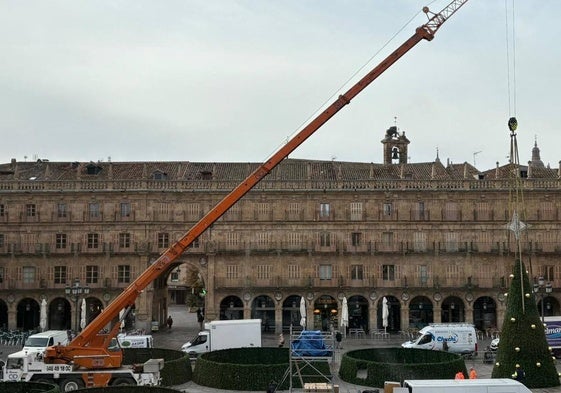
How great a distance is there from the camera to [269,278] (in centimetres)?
5872

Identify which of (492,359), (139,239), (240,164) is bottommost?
(492,359)

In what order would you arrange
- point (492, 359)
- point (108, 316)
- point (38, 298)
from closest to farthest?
point (108, 316), point (492, 359), point (38, 298)

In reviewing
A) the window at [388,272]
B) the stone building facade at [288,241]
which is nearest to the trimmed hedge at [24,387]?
the stone building facade at [288,241]

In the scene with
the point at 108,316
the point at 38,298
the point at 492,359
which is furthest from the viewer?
the point at 38,298

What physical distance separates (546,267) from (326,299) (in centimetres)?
1717

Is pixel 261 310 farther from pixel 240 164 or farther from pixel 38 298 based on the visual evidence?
pixel 38 298

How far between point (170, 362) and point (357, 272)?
2899 centimetres

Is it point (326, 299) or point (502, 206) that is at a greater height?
point (502, 206)

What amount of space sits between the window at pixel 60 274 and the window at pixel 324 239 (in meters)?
20.0

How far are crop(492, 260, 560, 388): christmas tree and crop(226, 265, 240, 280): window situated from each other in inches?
1216

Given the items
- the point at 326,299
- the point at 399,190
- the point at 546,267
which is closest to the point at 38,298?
the point at 326,299

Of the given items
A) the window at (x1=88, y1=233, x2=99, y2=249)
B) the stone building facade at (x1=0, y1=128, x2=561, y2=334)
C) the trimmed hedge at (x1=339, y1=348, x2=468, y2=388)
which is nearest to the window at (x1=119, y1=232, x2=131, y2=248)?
the stone building facade at (x1=0, y1=128, x2=561, y2=334)

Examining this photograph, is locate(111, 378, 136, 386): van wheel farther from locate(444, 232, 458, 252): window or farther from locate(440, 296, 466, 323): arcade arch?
locate(440, 296, 466, 323): arcade arch

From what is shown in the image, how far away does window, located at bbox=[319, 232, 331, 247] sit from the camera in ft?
195
